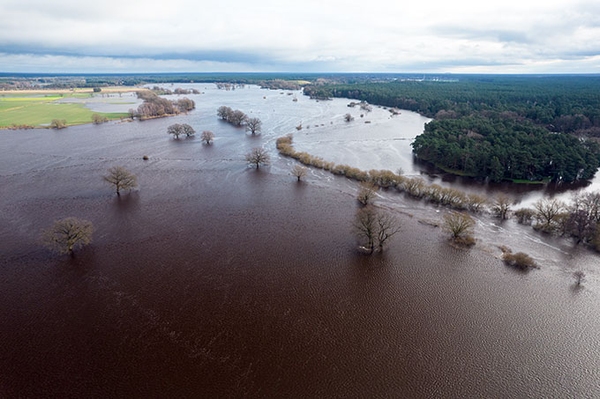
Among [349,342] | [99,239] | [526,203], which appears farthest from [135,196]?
[526,203]

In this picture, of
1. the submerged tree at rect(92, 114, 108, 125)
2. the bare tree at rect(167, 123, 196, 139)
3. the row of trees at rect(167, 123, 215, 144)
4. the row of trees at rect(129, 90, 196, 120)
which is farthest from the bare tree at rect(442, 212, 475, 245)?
the row of trees at rect(129, 90, 196, 120)

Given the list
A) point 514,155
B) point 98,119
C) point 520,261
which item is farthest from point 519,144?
point 98,119

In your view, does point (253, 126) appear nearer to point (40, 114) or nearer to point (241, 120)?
point (241, 120)

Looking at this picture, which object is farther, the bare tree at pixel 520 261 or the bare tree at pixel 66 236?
the bare tree at pixel 66 236

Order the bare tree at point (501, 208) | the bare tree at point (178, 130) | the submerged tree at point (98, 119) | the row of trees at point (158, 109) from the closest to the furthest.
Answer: the bare tree at point (501, 208) < the bare tree at point (178, 130) < the submerged tree at point (98, 119) < the row of trees at point (158, 109)

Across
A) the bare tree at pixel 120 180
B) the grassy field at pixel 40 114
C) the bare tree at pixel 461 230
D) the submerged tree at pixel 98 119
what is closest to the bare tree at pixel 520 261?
the bare tree at pixel 461 230

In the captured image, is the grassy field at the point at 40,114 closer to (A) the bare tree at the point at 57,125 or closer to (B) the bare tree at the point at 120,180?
(A) the bare tree at the point at 57,125

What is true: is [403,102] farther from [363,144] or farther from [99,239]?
[99,239]
